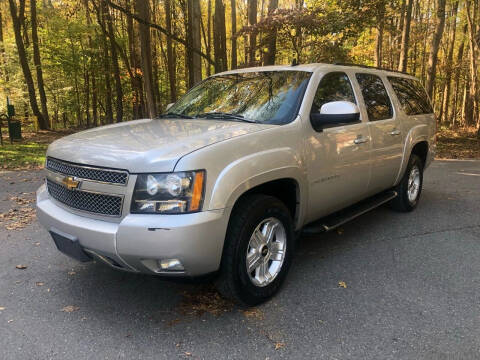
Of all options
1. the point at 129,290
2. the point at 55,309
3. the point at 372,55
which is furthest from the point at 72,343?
the point at 372,55

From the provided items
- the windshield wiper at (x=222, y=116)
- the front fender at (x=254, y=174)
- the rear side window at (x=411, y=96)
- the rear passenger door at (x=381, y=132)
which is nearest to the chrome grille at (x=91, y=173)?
the front fender at (x=254, y=174)

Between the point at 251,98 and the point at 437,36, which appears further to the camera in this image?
the point at 437,36

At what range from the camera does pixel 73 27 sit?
21.3m

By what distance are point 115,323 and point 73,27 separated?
72.1 feet

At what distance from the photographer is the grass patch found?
31.9 ft

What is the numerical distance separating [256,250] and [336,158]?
4.25 ft

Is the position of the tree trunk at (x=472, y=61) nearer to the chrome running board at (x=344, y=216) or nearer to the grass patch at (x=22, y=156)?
the chrome running board at (x=344, y=216)

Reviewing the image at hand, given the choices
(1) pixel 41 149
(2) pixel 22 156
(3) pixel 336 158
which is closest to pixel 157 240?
(3) pixel 336 158

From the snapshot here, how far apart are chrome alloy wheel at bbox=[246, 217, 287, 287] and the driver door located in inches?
19.1

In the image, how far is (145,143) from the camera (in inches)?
113

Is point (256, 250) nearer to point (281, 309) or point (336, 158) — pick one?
point (281, 309)

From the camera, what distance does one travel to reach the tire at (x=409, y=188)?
5.53 metres

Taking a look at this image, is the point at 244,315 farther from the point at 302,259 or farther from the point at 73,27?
the point at 73,27

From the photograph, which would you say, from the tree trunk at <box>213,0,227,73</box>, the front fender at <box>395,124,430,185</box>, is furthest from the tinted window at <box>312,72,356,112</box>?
the tree trunk at <box>213,0,227,73</box>
